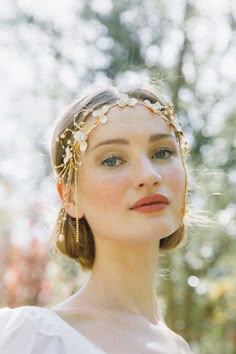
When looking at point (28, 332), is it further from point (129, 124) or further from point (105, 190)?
point (129, 124)

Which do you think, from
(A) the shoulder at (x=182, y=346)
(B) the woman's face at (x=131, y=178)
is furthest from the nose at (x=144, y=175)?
(A) the shoulder at (x=182, y=346)

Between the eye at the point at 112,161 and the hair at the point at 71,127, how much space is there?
21cm

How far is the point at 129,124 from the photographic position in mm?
2318

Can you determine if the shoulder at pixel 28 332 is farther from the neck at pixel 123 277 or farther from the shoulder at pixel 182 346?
the shoulder at pixel 182 346

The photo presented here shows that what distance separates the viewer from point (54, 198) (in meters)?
2.76

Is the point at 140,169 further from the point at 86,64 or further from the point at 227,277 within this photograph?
the point at 227,277

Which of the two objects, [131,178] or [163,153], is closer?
[131,178]

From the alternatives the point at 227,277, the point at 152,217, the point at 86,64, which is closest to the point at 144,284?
the point at 152,217

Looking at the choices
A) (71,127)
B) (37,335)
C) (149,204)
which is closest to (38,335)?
(37,335)

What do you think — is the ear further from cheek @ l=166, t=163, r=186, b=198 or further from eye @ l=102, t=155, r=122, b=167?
cheek @ l=166, t=163, r=186, b=198

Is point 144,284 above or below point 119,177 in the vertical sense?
below

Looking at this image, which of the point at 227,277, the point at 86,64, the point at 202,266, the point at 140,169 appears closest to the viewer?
the point at 140,169

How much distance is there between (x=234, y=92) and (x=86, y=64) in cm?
211

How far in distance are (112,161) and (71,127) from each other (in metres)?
0.31
